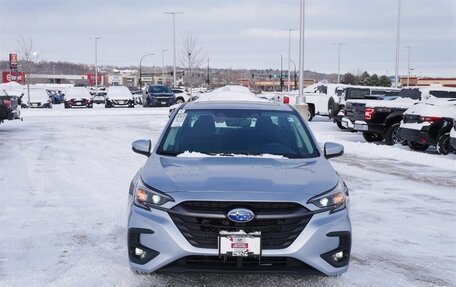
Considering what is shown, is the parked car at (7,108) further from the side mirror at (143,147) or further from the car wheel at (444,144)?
the side mirror at (143,147)

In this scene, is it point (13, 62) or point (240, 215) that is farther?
point (13, 62)

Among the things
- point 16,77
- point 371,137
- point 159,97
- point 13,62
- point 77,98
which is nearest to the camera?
point 371,137

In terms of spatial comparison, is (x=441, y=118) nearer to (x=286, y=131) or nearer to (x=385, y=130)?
(x=385, y=130)

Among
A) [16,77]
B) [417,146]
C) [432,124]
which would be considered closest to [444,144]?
[432,124]

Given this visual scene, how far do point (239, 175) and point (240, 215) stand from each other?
1.59 ft

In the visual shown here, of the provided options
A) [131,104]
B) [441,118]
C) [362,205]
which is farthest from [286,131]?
[131,104]

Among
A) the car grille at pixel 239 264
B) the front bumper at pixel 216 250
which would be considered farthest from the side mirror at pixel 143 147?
the car grille at pixel 239 264

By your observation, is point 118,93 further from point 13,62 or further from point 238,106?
point 238,106

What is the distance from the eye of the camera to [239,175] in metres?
4.31

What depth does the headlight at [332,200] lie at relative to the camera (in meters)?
4.07

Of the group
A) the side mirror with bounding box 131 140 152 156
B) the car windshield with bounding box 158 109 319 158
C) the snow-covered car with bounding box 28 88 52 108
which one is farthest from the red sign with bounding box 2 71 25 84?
the car windshield with bounding box 158 109 319 158

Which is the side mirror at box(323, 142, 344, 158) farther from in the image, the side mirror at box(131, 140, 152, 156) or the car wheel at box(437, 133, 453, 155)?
the car wheel at box(437, 133, 453, 155)

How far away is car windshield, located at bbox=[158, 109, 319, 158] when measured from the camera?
521cm

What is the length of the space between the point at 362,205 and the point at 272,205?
4082 mm
